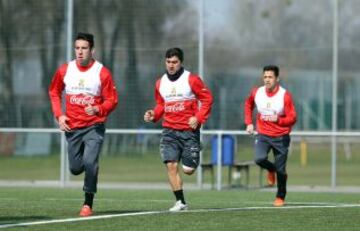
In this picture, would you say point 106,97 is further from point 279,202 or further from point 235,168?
point 235,168

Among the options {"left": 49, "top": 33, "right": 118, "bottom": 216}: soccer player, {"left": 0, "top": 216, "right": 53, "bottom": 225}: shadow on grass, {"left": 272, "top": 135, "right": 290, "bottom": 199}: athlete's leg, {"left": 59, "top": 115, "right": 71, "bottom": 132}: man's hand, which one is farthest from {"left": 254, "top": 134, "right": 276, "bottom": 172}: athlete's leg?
{"left": 0, "top": 216, "right": 53, "bottom": 225}: shadow on grass

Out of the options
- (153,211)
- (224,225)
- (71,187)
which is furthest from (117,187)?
(224,225)

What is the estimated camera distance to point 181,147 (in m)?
12.6

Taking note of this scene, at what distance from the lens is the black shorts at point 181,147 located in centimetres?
1249

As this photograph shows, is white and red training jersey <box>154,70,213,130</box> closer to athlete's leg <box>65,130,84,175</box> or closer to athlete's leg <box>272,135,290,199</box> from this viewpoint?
athlete's leg <box>65,130,84,175</box>

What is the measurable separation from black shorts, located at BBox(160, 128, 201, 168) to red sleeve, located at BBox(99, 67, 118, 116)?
1.14 meters

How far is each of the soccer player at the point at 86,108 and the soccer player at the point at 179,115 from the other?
0.88m

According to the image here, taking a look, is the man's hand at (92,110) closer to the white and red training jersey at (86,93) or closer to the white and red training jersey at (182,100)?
the white and red training jersey at (86,93)

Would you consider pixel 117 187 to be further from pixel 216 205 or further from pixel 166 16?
pixel 216 205

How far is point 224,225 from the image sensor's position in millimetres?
10234

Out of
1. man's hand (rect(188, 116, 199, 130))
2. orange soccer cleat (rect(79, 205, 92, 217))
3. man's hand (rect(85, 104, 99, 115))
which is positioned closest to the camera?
orange soccer cleat (rect(79, 205, 92, 217))

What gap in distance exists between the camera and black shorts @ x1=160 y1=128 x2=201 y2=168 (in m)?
12.5

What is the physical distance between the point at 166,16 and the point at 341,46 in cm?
399

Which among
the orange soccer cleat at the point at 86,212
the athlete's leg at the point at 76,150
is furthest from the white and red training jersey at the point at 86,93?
the orange soccer cleat at the point at 86,212
